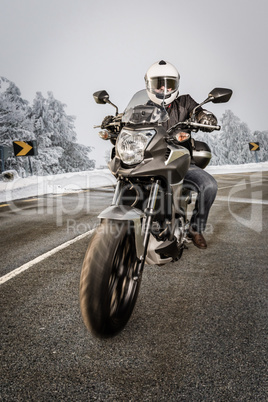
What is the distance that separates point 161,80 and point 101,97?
642mm

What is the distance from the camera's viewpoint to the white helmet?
11.0ft

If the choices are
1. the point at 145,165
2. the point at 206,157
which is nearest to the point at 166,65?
the point at 206,157

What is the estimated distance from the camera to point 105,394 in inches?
67.8

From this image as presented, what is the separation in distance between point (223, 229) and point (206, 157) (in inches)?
102

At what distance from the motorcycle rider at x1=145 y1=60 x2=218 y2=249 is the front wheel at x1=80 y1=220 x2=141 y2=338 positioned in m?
1.44

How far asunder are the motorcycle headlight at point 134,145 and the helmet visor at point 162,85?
1031mm

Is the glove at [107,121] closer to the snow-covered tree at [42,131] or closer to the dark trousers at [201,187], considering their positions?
the dark trousers at [201,187]

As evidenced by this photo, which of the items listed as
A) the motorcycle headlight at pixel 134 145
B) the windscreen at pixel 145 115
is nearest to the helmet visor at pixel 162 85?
the windscreen at pixel 145 115

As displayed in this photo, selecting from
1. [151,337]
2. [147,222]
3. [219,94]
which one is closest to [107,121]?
[219,94]

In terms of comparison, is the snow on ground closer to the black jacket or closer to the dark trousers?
the black jacket

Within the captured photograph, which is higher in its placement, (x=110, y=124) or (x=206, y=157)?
(x=110, y=124)

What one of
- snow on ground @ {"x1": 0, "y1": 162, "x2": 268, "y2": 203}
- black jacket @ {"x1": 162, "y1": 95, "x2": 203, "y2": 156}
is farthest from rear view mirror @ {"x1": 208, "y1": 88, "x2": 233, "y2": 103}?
snow on ground @ {"x1": 0, "y1": 162, "x2": 268, "y2": 203}

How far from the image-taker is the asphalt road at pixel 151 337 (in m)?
1.78

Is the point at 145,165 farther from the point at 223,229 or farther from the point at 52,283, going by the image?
the point at 223,229
